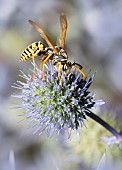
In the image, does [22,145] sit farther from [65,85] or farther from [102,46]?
[65,85]

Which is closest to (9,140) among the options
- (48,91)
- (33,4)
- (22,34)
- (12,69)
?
(12,69)

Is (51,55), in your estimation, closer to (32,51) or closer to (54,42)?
(32,51)

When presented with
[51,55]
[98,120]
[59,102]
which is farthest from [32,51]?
[98,120]

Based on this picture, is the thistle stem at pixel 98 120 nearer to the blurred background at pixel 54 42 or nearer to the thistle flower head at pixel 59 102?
the thistle flower head at pixel 59 102

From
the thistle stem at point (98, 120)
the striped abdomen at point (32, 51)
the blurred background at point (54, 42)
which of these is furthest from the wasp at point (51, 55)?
the blurred background at point (54, 42)

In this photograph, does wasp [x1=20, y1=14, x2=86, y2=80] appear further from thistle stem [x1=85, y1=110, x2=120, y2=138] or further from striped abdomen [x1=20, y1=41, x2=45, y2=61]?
thistle stem [x1=85, y1=110, x2=120, y2=138]

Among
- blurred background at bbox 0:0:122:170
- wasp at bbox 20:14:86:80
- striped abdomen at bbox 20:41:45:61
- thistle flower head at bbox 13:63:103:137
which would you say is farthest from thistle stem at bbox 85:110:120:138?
blurred background at bbox 0:0:122:170

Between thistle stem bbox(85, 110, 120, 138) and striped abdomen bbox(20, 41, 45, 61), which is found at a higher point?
striped abdomen bbox(20, 41, 45, 61)
